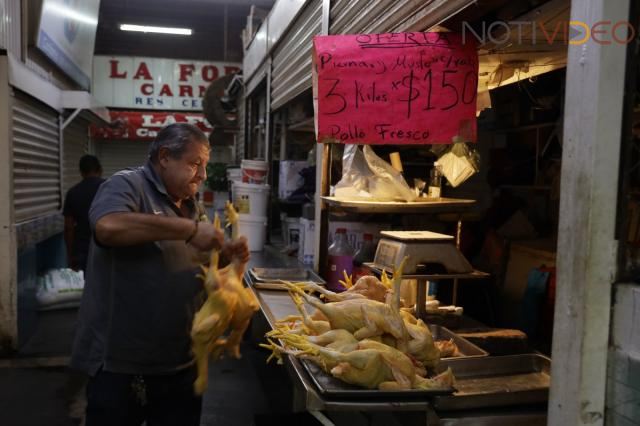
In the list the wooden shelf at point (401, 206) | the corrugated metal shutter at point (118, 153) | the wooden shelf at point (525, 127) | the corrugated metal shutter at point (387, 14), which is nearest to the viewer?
the corrugated metal shutter at point (387, 14)

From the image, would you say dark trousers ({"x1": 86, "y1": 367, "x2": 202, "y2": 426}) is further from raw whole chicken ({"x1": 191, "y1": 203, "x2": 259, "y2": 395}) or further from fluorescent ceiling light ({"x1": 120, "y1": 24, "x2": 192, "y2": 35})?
fluorescent ceiling light ({"x1": 120, "y1": 24, "x2": 192, "y2": 35})

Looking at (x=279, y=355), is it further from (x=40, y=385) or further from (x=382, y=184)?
(x=40, y=385)

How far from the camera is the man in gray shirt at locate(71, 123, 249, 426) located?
2.51 metres

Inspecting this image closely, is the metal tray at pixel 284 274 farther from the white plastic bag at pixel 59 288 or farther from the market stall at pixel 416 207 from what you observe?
the white plastic bag at pixel 59 288

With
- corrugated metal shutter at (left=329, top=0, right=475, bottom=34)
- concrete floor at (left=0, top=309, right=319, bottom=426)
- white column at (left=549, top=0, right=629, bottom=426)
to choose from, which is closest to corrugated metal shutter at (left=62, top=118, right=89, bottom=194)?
concrete floor at (left=0, top=309, right=319, bottom=426)

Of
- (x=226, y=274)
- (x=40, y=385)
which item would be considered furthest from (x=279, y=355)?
(x=40, y=385)

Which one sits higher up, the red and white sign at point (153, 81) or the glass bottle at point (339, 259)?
the red and white sign at point (153, 81)

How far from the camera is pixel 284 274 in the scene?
495cm

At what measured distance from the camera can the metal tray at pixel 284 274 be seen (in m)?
4.83

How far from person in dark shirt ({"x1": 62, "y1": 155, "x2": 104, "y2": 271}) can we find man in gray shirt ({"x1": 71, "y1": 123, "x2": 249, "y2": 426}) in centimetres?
481

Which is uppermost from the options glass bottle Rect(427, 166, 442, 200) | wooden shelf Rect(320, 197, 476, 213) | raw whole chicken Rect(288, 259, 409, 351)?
glass bottle Rect(427, 166, 442, 200)

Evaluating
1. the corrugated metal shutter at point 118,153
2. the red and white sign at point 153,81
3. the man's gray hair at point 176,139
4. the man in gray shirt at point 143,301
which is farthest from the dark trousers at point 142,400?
the corrugated metal shutter at point 118,153

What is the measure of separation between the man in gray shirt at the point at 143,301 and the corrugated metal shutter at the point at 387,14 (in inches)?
54.9

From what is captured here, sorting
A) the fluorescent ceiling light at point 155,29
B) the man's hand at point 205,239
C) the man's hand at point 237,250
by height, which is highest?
the fluorescent ceiling light at point 155,29
